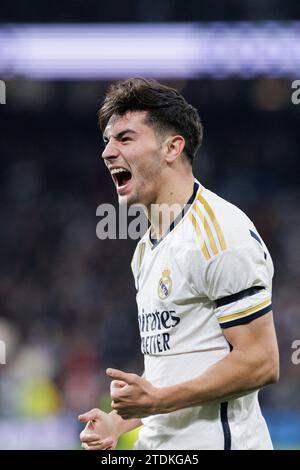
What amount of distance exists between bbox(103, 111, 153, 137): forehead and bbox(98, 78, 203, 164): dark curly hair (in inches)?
0.6

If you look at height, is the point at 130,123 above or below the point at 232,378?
above

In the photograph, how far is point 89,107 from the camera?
596 inches

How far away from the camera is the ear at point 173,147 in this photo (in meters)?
3.01

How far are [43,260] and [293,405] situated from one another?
552 centimetres

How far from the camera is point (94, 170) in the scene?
15828 millimetres

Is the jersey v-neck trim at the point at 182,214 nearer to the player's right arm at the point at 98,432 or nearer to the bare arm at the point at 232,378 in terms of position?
the bare arm at the point at 232,378

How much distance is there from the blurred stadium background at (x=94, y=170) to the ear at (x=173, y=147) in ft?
21.6

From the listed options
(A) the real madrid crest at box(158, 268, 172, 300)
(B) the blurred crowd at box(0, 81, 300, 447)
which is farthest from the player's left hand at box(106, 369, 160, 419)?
(B) the blurred crowd at box(0, 81, 300, 447)

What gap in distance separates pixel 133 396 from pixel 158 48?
11.0 metres

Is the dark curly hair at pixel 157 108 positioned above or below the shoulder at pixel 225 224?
above

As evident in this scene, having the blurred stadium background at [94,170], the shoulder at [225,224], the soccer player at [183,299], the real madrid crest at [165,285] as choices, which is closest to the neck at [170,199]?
the soccer player at [183,299]

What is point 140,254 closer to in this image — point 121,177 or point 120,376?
point 121,177

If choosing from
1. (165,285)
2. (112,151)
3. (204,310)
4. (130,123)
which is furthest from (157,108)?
(204,310)

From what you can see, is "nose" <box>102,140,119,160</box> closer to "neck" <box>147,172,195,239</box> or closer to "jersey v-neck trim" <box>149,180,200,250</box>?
"neck" <box>147,172,195,239</box>
